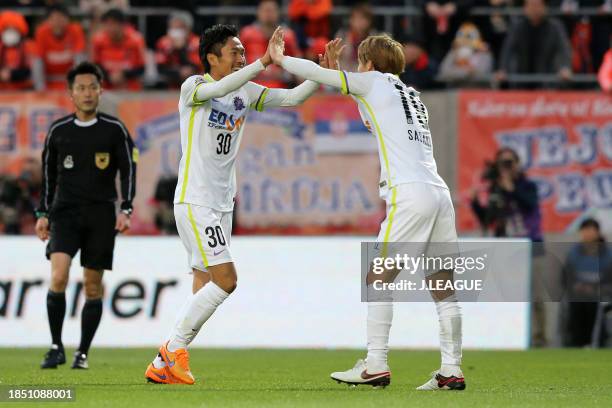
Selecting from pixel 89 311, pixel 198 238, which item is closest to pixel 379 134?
pixel 198 238

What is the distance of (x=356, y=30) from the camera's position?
18.8 meters

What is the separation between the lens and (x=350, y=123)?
17.9 meters

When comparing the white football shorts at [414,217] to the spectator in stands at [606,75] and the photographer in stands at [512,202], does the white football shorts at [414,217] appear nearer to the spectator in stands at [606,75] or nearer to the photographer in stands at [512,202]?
the photographer in stands at [512,202]

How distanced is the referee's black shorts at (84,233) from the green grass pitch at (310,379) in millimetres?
945

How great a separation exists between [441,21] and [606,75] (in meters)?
2.60

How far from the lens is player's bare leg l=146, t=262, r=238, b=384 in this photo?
9320 millimetres

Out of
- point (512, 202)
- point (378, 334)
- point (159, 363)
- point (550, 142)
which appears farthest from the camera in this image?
point (550, 142)

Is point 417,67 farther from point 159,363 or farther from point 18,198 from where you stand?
point 159,363

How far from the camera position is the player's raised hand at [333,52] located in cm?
930

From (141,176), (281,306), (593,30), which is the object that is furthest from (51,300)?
(593,30)

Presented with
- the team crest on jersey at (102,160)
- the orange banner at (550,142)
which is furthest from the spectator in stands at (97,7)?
the team crest on jersey at (102,160)

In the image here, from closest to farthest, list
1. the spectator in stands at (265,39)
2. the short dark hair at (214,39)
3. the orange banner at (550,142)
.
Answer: the short dark hair at (214,39)
the orange banner at (550,142)
the spectator in stands at (265,39)

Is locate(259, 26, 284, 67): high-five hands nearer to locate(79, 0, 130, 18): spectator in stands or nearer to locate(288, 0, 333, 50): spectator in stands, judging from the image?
locate(288, 0, 333, 50): spectator in stands

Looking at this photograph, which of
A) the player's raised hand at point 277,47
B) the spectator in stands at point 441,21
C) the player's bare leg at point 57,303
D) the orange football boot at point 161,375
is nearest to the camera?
the player's raised hand at point 277,47
